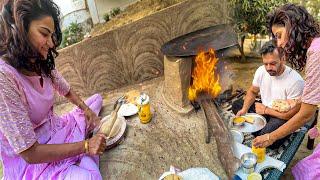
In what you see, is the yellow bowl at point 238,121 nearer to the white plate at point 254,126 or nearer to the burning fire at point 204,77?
the white plate at point 254,126

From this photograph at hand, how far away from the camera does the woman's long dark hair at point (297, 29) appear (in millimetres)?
2418

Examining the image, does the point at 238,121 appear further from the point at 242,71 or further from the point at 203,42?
the point at 242,71

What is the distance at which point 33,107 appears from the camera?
2.62m

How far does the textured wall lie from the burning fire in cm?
104

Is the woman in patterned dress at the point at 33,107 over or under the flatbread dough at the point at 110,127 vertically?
over

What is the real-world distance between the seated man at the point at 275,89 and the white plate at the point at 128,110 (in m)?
1.38

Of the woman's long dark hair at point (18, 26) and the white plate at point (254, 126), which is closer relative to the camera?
the woman's long dark hair at point (18, 26)

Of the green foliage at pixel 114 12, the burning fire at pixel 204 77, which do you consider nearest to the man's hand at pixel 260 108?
the burning fire at pixel 204 77

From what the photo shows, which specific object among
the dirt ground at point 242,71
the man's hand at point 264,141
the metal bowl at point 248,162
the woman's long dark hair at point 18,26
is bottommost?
the dirt ground at point 242,71

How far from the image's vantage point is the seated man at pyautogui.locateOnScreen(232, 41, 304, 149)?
327 cm

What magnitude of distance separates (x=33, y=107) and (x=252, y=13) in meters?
4.22

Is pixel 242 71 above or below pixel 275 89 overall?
below

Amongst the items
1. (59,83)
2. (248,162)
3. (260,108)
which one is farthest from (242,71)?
(59,83)

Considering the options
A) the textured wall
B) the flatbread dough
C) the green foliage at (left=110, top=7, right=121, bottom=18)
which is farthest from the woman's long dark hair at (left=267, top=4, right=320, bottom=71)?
the green foliage at (left=110, top=7, right=121, bottom=18)
